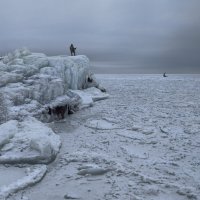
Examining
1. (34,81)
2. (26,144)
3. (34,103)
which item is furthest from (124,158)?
(34,81)

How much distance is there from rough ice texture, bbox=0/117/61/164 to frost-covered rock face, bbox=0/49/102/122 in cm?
145

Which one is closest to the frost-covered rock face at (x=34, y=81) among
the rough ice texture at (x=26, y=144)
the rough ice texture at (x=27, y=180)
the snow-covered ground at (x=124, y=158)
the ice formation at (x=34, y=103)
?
the ice formation at (x=34, y=103)

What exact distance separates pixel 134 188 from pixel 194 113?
7.10 metres

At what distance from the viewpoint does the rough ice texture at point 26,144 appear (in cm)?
694

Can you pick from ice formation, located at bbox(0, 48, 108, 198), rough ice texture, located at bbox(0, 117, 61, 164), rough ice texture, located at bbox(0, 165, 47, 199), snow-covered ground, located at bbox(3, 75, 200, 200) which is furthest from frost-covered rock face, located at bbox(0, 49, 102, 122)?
rough ice texture, located at bbox(0, 165, 47, 199)

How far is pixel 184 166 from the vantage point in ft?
23.8

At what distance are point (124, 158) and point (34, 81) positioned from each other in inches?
206

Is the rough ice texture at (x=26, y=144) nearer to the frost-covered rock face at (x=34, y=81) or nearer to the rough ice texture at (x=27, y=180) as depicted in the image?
the rough ice texture at (x=27, y=180)

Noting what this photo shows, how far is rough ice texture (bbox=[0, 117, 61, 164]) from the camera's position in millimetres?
6938

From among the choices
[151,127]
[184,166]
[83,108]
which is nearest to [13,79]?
[83,108]

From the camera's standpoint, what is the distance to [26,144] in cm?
745

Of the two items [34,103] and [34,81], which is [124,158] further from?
[34,81]

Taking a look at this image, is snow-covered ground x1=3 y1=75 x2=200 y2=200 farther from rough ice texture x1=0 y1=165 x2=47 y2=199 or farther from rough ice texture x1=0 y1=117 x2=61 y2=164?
rough ice texture x1=0 y1=117 x2=61 y2=164

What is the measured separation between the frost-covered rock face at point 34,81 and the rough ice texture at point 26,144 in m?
1.45
